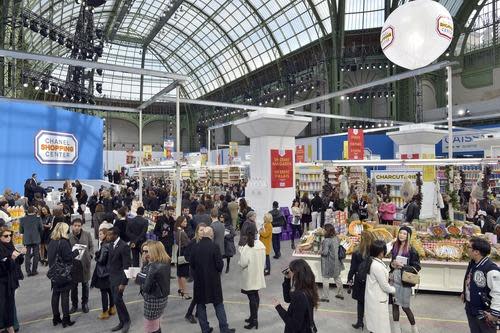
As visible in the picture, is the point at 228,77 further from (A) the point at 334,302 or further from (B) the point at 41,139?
(A) the point at 334,302

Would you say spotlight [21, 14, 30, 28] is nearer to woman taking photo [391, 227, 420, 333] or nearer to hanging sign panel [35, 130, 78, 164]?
hanging sign panel [35, 130, 78, 164]

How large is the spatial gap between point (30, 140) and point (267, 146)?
10.1m

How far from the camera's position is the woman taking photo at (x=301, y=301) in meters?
2.88

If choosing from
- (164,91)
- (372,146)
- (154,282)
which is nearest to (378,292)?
(154,282)

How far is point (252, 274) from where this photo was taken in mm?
4738

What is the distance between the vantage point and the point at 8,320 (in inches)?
172

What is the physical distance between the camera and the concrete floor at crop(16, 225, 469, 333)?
483 cm

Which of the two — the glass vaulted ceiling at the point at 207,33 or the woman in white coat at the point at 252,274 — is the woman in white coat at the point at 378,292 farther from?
the glass vaulted ceiling at the point at 207,33

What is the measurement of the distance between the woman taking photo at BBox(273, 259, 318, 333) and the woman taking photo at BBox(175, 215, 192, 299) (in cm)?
295

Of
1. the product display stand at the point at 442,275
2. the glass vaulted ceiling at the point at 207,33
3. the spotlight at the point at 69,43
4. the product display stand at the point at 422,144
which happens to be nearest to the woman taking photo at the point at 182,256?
the product display stand at the point at 442,275

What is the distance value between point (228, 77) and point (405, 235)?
110 ft

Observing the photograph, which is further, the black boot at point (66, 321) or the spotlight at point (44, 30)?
the spotlight at point (44, 30)

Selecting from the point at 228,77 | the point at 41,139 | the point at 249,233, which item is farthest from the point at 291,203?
the point at 228,77

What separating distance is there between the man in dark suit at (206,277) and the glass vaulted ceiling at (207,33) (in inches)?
712
